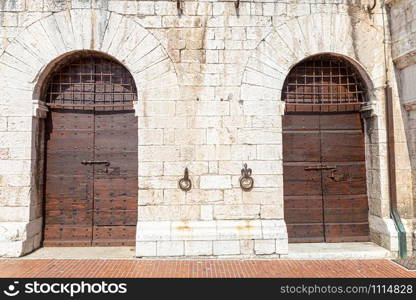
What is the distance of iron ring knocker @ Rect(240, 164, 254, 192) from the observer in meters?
5.34

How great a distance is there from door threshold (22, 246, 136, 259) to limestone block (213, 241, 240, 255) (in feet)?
4.65

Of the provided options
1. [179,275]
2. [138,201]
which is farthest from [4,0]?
[179,275]

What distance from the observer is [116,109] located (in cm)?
578

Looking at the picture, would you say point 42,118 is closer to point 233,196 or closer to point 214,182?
point 214,182

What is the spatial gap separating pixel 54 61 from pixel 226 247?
4435 millimetres

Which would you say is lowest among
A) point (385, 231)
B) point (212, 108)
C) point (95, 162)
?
point (385, 231)

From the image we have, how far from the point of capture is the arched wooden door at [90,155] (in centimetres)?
566

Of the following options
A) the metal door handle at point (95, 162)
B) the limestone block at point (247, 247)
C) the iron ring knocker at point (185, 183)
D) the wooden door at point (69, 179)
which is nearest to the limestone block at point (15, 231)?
the wooden door at point (69, 179)

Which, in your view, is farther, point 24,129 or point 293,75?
point 293,75

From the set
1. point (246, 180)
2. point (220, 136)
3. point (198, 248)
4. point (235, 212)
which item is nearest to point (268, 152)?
point (246, 180)

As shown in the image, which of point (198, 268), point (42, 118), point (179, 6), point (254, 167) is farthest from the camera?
point (42, 118)

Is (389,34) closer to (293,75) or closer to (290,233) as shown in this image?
(293,75)

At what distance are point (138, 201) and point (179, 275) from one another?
1539 millimetres

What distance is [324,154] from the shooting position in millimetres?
5848
